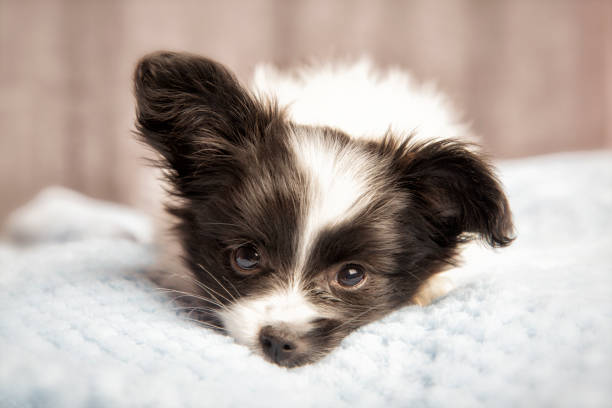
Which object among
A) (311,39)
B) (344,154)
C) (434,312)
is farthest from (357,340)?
(311,39)

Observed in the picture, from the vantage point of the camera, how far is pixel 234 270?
1.65 m

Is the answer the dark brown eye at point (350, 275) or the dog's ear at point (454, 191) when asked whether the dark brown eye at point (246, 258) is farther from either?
the dog's ear at point (454, 191)

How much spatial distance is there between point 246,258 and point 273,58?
2.30 m

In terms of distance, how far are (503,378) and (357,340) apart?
1.44 ft

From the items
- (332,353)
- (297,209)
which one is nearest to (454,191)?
(297,209)

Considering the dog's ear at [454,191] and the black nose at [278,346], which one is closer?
the black nose at [278,346]

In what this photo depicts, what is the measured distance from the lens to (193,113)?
1715 millimetres

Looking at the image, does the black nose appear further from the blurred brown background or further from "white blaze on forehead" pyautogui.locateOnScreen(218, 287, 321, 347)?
the blurred brown background

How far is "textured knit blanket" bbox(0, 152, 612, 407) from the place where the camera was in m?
1.06

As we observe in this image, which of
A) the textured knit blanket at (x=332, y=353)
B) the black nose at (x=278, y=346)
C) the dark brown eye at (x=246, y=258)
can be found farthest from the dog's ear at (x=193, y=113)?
the black nose at (x=278, y=346)

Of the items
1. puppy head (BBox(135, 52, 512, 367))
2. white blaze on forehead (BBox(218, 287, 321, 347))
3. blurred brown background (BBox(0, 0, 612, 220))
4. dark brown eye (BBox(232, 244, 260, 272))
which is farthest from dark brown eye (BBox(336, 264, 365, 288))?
blurred brown background (BBox(0, 0, 612, 220))

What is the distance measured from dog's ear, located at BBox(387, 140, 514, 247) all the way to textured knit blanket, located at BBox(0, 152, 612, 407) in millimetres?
190

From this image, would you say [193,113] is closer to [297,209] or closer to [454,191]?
[297,209]

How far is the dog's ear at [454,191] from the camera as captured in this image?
5.19 ft
